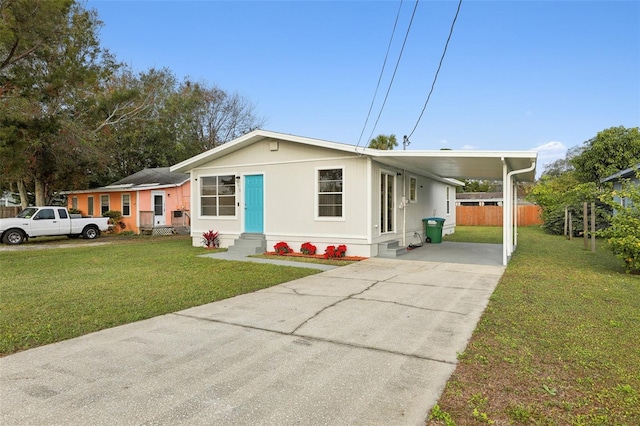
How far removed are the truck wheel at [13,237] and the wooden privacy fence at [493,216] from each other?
2679 centimetres

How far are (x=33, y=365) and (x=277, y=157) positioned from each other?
9122 millimetres

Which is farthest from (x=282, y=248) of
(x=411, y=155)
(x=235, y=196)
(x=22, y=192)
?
(x=22, y=192)

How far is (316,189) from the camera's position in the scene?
11203 millimetres

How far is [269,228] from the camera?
12141 millimetres

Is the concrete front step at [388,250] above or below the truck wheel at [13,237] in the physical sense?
below

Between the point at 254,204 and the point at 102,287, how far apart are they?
6245 millimetres

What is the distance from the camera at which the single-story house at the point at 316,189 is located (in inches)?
412

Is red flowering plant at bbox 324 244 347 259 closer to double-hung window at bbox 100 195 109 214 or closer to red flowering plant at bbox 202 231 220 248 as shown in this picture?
red flowering plant at bbox 202 231 220 248

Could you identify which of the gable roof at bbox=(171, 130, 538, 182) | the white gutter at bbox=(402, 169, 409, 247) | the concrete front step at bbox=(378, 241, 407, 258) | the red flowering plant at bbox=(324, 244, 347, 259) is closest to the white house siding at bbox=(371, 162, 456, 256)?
the white gutter at bbox=(402, 169, 409, 247)

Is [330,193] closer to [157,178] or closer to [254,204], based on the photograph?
[254,204]

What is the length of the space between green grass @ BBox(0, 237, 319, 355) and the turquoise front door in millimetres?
2279

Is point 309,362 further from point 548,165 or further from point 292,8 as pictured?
point 548,165

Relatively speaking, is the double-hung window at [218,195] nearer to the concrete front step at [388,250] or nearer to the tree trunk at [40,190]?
the concrete front step at [388,250]

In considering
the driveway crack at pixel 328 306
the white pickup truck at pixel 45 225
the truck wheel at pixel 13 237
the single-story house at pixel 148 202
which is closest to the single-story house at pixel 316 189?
the driveway crack at pixel 328 306
